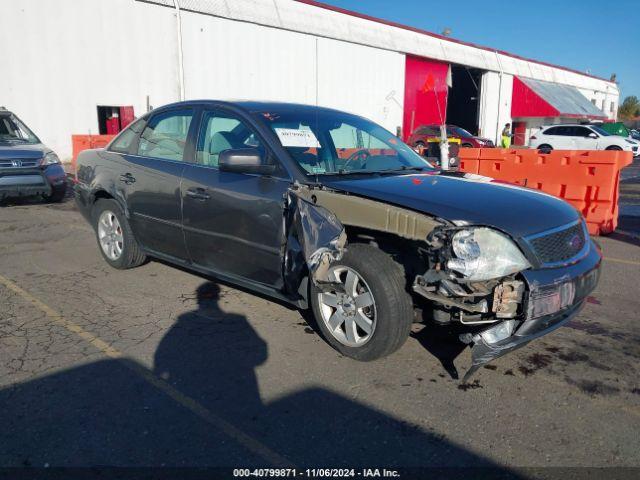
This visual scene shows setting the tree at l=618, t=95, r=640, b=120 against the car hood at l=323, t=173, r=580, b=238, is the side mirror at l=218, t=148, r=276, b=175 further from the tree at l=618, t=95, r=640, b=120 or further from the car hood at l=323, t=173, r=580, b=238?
the tree at l=618, t=95, r=640, b=120

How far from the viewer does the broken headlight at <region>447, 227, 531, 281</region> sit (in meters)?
2.98

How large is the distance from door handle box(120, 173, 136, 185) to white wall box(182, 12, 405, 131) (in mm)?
12107

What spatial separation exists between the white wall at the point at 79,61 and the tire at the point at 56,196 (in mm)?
8162

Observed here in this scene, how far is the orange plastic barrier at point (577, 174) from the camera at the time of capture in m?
7.71

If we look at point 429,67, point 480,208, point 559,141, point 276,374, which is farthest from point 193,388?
point 429,67

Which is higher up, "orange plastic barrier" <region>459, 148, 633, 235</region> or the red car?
the red car

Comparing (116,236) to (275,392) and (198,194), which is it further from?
(275,392)

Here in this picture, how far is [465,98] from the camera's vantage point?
37000 mm

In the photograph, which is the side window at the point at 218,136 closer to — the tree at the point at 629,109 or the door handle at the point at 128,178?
the door handle at the point at 128,178

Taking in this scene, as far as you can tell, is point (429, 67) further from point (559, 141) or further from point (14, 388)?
point (14, 388)

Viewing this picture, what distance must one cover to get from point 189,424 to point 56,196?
8.51m

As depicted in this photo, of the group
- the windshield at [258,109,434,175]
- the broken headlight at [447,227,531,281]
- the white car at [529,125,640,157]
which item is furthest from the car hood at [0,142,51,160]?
the white car at [529,125,640,157]

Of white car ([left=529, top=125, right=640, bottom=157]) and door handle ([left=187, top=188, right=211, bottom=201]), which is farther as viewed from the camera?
white car ([left=529, top=125, right=640, bottom=157])

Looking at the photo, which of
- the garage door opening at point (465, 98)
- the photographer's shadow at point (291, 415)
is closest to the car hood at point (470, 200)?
the photographer's shadow at point (291, 415)
